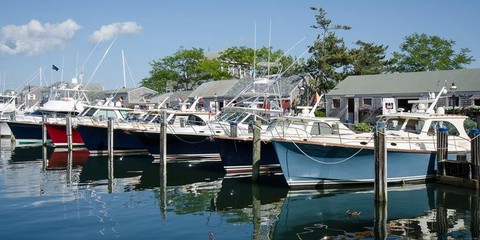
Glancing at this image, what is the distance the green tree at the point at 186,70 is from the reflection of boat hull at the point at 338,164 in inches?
2103

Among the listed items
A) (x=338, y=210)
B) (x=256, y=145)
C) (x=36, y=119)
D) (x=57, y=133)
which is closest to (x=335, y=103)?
(x=57, y=133)

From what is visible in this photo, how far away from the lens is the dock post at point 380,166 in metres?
15.9

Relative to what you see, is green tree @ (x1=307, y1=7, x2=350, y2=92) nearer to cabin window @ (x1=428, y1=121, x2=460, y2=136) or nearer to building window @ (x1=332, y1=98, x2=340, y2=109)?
building window @ (x1=332, y1=98, x2=340, y2=109)

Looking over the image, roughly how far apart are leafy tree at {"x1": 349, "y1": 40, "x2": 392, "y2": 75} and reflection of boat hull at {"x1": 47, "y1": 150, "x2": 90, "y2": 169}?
2857 centimetres

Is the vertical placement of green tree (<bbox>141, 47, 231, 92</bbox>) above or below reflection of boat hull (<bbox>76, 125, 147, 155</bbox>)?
above

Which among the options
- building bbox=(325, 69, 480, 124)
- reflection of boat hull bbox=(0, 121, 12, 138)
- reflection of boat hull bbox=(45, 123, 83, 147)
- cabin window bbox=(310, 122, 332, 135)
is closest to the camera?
cabin window bbox=(310, 122, 332, 135)

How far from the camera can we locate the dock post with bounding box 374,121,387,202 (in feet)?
52.2

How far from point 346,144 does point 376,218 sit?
4125 millimetres

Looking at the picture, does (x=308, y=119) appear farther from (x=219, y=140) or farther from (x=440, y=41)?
(x=440, y=41)

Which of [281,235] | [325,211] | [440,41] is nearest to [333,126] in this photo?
[325,211]

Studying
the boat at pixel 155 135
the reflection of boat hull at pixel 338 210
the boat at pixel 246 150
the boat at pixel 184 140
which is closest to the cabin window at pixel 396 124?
the reflection of boat hull at pixel 338 210

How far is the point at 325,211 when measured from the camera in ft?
52.6

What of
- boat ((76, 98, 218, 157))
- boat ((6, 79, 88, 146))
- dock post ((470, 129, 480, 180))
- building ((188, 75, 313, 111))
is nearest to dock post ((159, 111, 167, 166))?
boat ((76, 98, 218, 157))

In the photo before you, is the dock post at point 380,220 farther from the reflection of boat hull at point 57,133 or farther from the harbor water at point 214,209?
the reflection of boat hull at point 57,133
